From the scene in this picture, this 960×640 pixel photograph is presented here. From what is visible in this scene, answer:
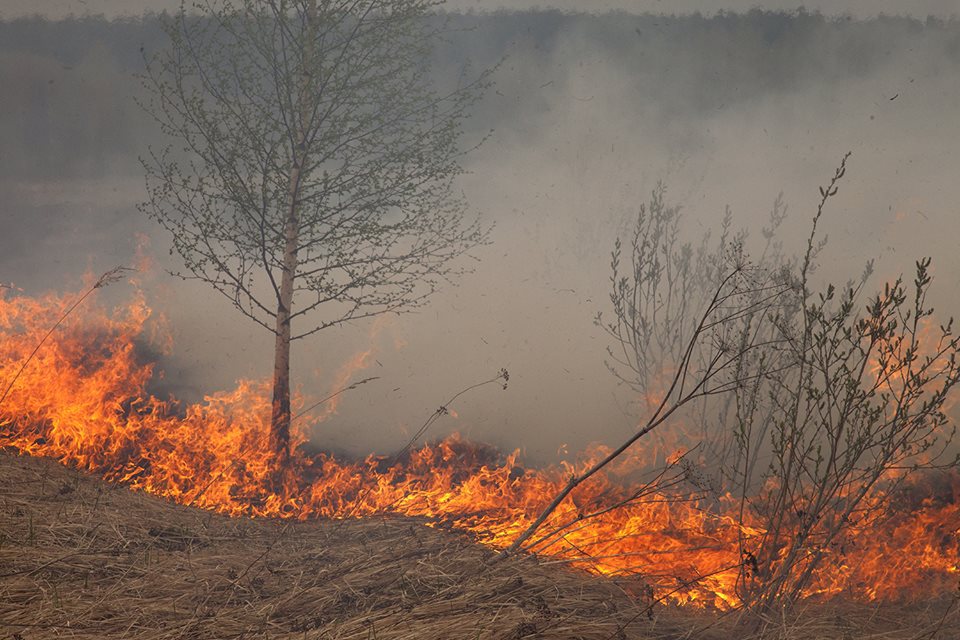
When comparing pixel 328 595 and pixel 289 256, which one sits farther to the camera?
pixel 289 256

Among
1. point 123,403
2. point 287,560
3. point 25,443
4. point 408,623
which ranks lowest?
point 408,623

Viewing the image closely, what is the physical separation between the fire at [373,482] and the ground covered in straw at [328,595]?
977mm

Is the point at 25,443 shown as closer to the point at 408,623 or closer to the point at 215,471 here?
the point at 215,471

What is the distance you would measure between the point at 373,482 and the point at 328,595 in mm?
5511

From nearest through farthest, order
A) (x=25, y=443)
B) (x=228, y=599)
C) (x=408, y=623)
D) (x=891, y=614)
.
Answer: (x=408, y=623)
(x=228, y=599)
(x=891, y=614)
(x=25, y=443)

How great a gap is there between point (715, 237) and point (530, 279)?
6.41m

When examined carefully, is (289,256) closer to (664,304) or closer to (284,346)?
(284,346)

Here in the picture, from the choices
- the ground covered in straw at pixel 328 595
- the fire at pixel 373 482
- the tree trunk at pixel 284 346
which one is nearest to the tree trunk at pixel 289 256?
the tree trunk at pixel 284 346

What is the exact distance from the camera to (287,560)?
577cm

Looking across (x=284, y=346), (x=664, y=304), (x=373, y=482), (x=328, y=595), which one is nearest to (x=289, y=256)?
(x=284, y=346)

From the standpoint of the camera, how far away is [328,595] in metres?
4.74

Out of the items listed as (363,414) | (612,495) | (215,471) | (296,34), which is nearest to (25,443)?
(215,471)

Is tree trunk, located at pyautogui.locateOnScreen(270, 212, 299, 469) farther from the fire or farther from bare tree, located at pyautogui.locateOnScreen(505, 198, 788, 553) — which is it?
bare tree, located at pyautogui.locateOnScreen(505, 198, 788, 553)

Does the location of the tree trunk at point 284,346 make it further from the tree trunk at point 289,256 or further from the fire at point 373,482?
the fire at point 373,482
